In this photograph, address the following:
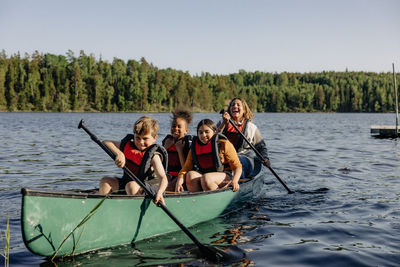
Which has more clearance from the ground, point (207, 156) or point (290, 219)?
point (207, 156)

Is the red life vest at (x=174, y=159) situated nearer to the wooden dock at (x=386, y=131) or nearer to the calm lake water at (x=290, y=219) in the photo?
the calm lake water at (x=290, y=219)

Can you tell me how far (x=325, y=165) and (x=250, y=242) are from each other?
736cm

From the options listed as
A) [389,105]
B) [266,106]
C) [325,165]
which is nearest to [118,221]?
[325,165]

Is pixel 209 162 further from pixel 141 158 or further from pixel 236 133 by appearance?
pixel 236 133

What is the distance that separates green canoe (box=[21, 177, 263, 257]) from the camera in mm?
3693

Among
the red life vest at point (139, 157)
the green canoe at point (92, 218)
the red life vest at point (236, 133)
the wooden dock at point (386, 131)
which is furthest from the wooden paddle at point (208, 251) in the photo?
the wooden dock at point (386, 131)

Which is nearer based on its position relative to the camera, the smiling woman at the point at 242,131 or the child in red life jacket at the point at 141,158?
the child in red life jacket at the point at 141,158

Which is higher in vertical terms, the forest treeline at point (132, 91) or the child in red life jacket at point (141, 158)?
the forest treeline at point (132, 91)

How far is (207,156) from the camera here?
5633 millimetres

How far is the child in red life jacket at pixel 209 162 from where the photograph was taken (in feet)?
18.1

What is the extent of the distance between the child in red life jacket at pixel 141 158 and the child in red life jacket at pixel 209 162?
0.83 metres

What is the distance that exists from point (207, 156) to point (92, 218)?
207 centimetres

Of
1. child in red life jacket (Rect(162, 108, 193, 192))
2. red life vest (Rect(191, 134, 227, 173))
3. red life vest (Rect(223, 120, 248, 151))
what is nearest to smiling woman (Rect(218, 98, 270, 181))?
red life vest (Rect(223, 120, 248, 151))

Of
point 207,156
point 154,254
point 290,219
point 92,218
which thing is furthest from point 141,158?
point 290,219
